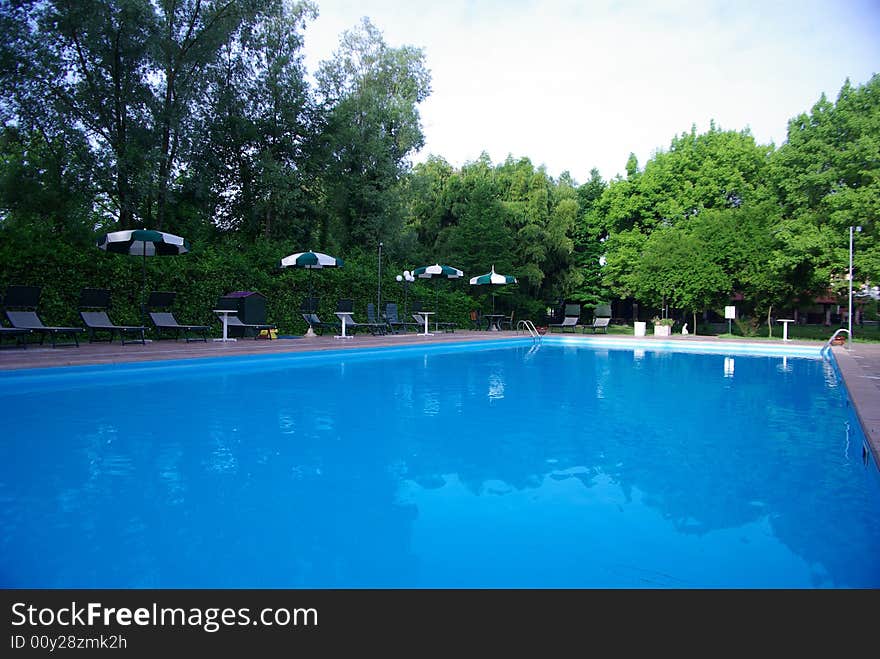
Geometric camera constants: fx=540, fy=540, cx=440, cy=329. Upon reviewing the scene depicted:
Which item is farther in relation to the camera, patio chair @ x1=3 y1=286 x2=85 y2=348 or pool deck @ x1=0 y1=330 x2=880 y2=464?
patio chair @ x1=3 y1=286 x2=85 y2=348

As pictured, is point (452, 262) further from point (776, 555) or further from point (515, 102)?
point (776, 555)

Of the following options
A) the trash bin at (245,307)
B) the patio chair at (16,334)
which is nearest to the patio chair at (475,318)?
the trash bin at (245,307)

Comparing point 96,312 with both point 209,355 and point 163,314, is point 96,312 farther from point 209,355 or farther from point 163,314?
point 209,355

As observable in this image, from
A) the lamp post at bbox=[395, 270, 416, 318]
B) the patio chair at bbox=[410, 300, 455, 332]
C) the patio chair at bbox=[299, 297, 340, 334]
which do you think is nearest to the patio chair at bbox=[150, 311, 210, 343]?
the patio chair at bbox=[299, 297, 340, 334]

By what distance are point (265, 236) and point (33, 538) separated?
1609 cm

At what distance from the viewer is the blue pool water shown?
7.25ft

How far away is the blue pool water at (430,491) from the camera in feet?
7.25

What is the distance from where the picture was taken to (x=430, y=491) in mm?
3168

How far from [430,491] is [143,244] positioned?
8.94m

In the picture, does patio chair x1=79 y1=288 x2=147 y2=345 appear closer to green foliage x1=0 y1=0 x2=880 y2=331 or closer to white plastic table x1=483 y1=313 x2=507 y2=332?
green foliage x1=0 y1=0 x2=880 y2=331

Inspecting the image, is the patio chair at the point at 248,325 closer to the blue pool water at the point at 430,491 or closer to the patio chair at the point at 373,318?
the patio chair at the point at 373,318

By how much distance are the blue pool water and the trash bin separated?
589 centimetres
